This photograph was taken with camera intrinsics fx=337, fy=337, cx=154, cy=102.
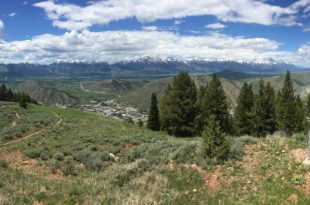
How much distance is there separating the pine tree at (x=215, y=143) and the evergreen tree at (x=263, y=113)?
122 ft

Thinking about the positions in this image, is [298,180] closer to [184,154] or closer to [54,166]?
[184,154]

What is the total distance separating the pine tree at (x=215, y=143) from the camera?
592 inches

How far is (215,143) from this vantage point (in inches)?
617

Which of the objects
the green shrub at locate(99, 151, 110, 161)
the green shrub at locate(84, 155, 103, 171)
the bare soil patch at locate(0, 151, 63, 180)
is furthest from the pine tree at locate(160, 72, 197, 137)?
the green shrub at locate(84, 155, 103, 171)

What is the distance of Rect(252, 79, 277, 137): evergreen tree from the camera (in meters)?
50.8

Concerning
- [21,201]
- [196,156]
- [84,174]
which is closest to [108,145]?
[84,174]

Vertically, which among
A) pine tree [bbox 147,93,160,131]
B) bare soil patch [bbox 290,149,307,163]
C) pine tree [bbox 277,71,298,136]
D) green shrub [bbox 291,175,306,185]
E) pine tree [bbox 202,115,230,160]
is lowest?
pine tree [bbox 147,93,160,131]

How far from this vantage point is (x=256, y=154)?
15.8m

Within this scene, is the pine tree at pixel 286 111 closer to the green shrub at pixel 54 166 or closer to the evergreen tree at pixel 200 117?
the evergreen tree at pixel 200 117

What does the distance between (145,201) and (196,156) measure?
5527 mm

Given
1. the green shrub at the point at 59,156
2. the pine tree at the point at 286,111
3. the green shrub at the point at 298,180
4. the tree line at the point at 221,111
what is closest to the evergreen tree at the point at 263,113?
the tree line at the point at 221,111

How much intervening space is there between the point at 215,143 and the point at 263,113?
37.8 meters

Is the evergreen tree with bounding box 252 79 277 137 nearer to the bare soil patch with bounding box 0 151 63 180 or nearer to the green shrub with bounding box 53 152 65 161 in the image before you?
the green shrub with bounding box 53 152 65 161

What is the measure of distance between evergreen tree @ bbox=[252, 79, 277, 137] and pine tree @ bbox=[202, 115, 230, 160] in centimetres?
3712
